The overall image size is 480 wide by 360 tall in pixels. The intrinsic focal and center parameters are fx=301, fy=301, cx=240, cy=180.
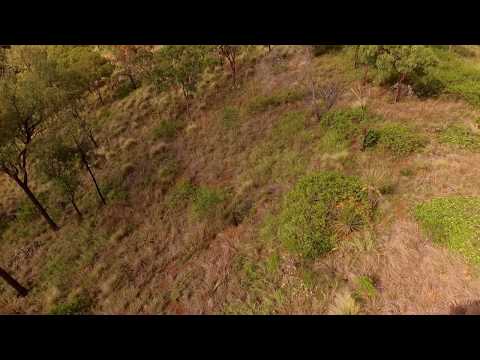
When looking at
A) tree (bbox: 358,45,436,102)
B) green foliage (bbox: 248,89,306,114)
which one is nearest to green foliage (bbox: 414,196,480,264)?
tree (bbox: 358,45,436,102)

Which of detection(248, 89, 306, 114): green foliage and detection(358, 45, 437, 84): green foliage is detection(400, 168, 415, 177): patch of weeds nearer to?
detection(358, 45, 437, 84): green foliage

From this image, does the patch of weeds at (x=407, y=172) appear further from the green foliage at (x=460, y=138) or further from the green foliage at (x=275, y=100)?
the green foliage at (x=275, y=100)

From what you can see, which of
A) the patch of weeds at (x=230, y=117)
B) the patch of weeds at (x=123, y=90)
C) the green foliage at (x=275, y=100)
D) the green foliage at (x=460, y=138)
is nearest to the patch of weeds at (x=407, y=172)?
the green foliage at (x=460, y=138)

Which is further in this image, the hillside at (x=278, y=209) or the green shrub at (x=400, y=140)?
the green shrub at (x=400, y=140)

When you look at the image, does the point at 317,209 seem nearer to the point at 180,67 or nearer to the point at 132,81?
the point at 180,67

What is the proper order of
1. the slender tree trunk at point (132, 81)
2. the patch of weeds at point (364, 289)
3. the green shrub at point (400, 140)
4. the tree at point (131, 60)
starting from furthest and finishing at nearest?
the slender tree trunk at point (132, 81)
the tree at point (131, 60)
the green shrub at point (400, 140)
the patch of weeds at point (364, 289)
